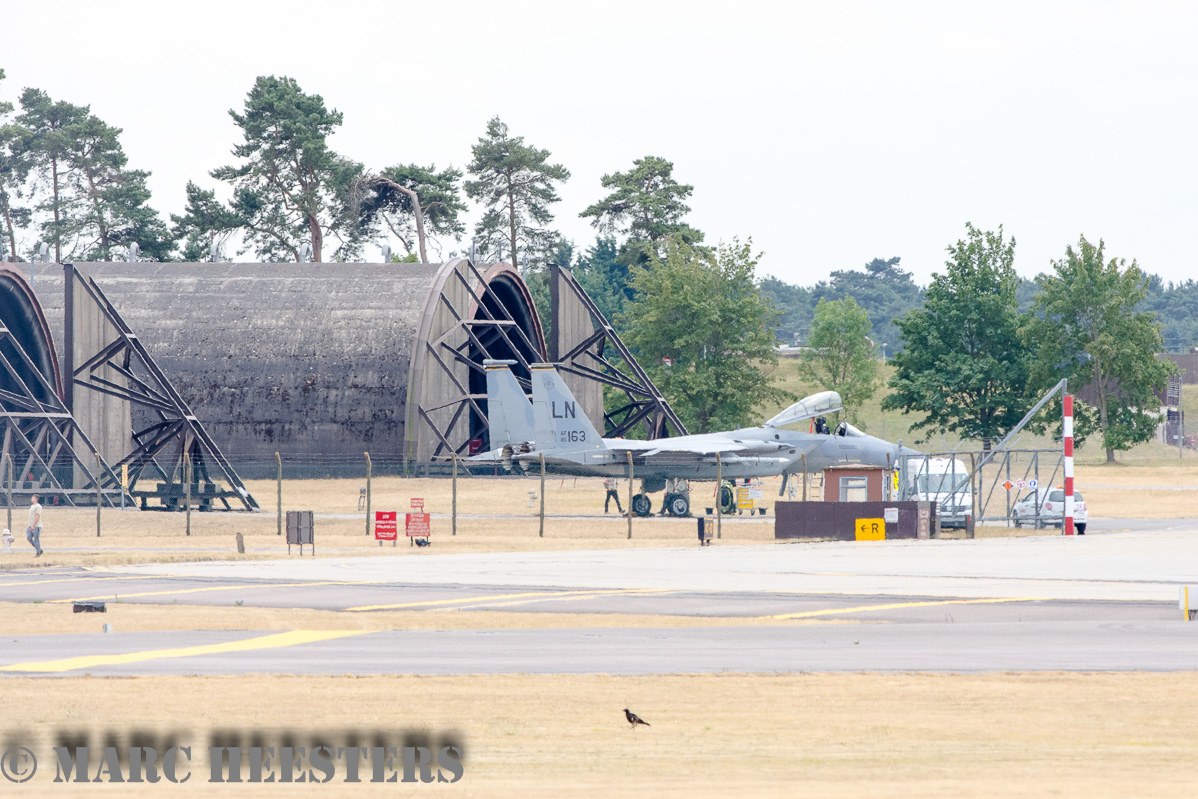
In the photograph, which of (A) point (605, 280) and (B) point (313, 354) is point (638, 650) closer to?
(B) point (313, 354)

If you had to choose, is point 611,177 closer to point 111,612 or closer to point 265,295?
point 265,295

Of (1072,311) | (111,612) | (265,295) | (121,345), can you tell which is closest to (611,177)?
(1072,311)

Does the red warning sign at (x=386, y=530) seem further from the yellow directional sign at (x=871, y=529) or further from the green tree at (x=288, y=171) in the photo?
the green tree at (x=288, y=171)

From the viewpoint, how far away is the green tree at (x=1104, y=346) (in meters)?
81.3

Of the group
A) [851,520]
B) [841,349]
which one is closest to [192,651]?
[851,520]

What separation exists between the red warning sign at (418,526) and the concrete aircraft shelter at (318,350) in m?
23.0

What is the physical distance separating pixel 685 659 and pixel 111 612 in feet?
34.3

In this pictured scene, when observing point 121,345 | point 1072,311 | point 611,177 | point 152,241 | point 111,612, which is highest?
point 611,177

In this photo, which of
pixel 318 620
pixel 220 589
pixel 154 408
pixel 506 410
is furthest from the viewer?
pixel 154 408

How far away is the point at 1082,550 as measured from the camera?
35594mm

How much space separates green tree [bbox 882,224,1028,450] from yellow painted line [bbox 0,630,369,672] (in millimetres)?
69650

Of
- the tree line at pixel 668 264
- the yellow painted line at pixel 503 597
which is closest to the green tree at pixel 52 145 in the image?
the tree line at pixel 668 264

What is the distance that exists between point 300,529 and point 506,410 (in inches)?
690

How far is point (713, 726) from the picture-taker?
12.3 m
